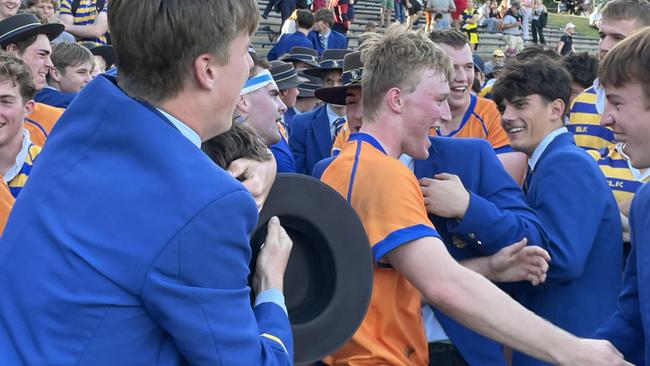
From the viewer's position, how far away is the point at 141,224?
5.60 feet

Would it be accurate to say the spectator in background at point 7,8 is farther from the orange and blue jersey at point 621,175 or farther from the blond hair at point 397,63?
the orange and blue jersey at point 621,175

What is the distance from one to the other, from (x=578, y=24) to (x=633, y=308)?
44.2 m

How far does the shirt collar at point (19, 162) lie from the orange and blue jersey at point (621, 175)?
10.3 feet

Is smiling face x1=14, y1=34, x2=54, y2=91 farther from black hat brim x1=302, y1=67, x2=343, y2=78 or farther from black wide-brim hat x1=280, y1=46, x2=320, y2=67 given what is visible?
black wide-brim hat x1=280, y1=46, x2=320, y2=67

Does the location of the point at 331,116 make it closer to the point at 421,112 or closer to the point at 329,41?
the point at 421,112

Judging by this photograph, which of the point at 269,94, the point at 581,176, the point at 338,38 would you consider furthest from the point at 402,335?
the point at 338,38

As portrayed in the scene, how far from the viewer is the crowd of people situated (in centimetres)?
172

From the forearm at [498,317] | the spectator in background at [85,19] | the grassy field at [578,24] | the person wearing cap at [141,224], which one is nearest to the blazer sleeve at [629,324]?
the forearm at [498,317]

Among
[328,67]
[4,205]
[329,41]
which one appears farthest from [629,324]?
[329,41]

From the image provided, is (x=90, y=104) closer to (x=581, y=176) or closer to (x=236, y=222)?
(x=236, y=222)

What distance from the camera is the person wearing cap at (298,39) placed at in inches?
517

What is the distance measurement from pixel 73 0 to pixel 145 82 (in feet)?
32.5

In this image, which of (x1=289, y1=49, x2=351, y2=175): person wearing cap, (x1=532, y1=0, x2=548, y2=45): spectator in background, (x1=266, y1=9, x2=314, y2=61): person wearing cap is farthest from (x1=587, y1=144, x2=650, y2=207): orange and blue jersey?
(x1=532, y1=0, x2=548, y2=45): spectator in background

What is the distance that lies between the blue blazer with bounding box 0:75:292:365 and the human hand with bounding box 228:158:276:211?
46 cm
